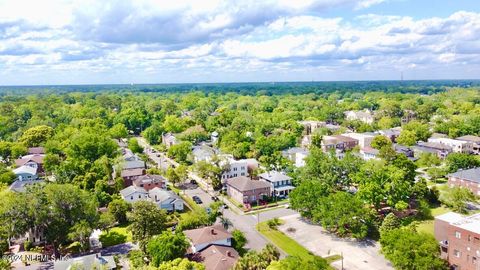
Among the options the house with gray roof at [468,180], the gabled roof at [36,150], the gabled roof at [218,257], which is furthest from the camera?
the gabled roof at [36,150]

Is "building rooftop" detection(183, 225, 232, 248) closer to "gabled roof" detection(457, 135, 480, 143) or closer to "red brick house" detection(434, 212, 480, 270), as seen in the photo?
"red brick house" detection(434, 212, 480, 270)

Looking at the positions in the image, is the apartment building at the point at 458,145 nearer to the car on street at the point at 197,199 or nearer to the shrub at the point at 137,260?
the car on street at the point at 197,199

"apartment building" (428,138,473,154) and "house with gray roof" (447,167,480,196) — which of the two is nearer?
"house with gray roof" (447,167,480,196)

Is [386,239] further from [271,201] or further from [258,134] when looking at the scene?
[258,134]

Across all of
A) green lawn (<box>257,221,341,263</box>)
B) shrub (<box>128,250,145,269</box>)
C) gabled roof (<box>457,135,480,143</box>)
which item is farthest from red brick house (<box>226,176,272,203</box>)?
gabled roof (<box>457,135,480,143</box>)

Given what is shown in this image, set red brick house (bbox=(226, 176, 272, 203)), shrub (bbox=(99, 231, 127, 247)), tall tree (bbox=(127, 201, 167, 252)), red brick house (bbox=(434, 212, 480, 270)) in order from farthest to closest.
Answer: red brick house (bbox=(226, 176, 272, 203))
shrub (bbox=(99, 231, 127, 247))
tall tree (bbox=(127, 201, 167, 252))
red brick house (bbox=(434, 212, 480, 270))

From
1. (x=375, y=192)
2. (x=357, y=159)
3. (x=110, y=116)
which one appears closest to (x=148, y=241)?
(x=375, y=192)

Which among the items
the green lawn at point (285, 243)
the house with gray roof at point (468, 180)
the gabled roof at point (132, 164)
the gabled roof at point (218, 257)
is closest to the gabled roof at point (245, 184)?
the green lawn at point (285, 243)
